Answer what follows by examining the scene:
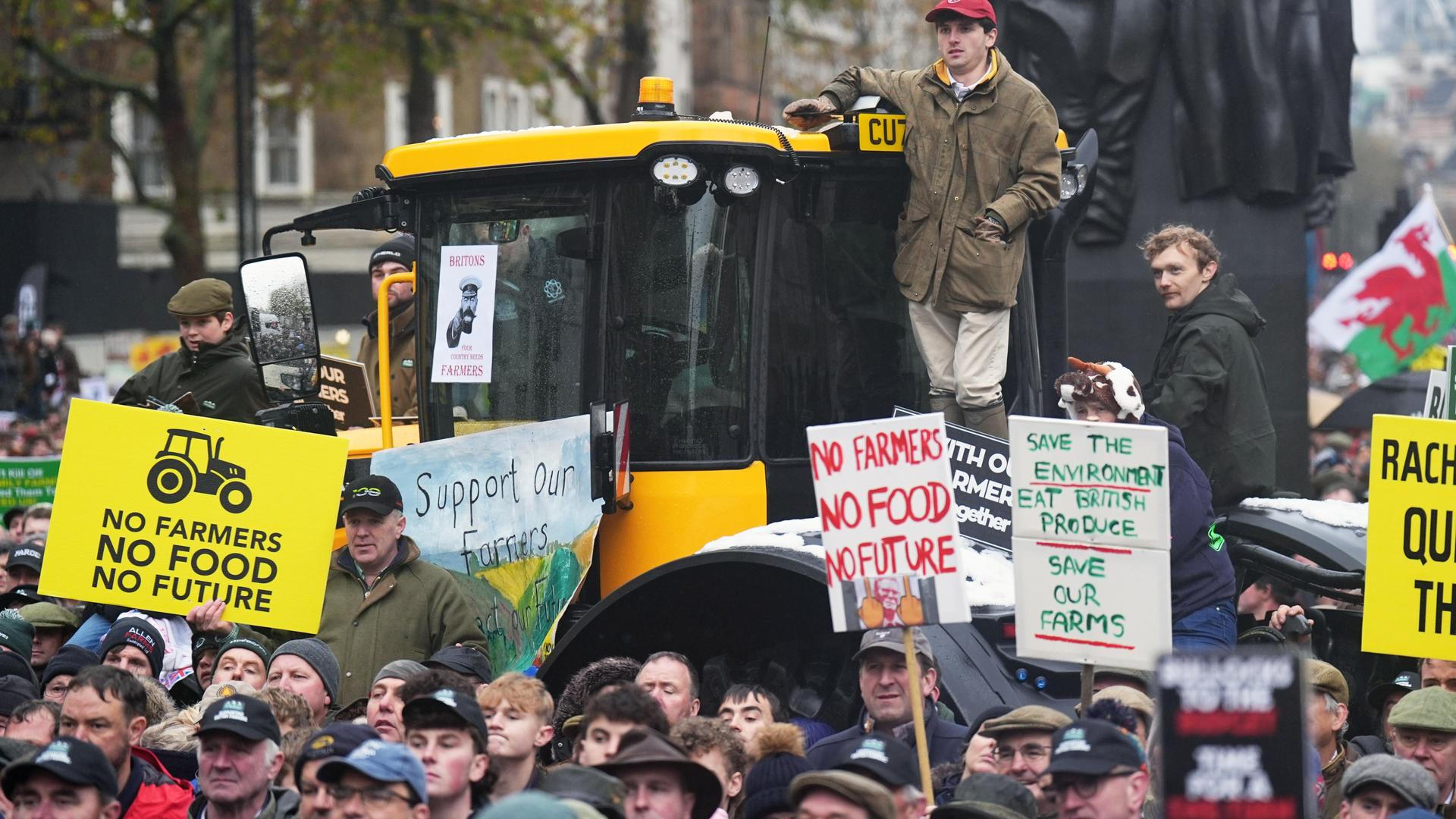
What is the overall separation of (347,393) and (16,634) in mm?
2273

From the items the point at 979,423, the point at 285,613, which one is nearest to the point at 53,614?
the point at 285,613

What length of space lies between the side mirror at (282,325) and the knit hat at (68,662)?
1200 mm

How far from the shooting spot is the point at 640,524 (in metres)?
7.88

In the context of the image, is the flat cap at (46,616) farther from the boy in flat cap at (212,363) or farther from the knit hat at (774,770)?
the knit hat at (774,770)

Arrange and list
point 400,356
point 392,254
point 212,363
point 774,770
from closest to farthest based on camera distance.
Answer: point 774,770
point 400,356
point 212,363
point 392,254

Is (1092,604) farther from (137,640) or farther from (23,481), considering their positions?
(23,481)

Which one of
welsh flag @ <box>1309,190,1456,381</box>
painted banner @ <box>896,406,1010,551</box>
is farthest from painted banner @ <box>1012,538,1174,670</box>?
welsh flag @ <box>1309,190,1456,381</box>

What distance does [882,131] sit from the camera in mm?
7723

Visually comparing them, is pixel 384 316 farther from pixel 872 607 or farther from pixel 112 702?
pixel 872 607

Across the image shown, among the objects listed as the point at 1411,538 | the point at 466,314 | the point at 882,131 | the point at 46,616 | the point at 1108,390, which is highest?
the point at 882,131

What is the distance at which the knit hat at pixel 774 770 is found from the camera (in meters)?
6.11

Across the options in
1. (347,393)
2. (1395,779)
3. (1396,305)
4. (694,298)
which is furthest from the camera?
(1396,305)

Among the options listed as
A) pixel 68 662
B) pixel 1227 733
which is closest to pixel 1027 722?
pixel 1227 733

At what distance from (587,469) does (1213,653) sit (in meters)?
3.54
